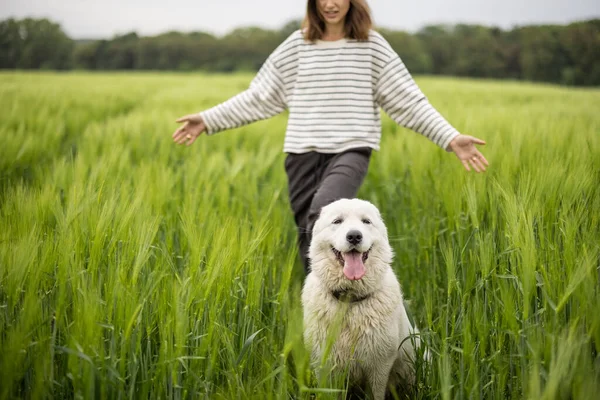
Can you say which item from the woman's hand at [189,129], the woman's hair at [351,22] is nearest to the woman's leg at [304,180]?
the woman's hand at [189,129]

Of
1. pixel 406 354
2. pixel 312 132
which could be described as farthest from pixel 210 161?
pixel 406 354

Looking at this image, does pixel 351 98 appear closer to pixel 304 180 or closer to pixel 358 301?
pixel 304 180

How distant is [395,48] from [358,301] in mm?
21846

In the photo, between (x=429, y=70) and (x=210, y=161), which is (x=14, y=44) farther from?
(x=429, y=70)

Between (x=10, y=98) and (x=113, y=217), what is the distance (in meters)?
6.98

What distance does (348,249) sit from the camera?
2127 mm

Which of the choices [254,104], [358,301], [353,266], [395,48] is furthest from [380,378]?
[395,48]

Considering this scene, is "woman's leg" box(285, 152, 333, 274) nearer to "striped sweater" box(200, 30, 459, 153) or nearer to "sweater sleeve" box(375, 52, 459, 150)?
"striped sweater" box(200, 30, 459, 153)

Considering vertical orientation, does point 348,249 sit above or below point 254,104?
below

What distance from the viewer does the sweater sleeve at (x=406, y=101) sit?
3.03 m

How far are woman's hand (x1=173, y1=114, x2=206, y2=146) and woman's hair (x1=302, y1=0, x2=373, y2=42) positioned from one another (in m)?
0.95

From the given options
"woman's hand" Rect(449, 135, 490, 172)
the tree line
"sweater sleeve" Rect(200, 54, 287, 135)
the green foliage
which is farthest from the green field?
the green foliage

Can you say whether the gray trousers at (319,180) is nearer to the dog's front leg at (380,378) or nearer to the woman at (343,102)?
the woman at (343,102)

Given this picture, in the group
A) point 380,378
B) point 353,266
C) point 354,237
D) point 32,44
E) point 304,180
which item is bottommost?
point 380,378
